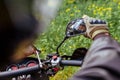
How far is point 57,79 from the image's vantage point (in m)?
3.42

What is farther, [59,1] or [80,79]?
[59,1]

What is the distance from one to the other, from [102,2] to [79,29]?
3.59 meters

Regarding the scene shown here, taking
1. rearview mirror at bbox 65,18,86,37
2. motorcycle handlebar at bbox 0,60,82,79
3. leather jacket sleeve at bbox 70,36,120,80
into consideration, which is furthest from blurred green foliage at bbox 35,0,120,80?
leather jacket sleeve at bbox 70,36,120,80

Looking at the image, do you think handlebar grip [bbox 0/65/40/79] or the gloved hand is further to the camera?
handlebar grip [bbox 0/65/40/79]

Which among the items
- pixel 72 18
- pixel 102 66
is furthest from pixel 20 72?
pixel 72 18

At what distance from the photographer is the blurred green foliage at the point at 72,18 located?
3909 mm

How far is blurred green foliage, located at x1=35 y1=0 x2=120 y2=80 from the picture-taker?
3909 mm

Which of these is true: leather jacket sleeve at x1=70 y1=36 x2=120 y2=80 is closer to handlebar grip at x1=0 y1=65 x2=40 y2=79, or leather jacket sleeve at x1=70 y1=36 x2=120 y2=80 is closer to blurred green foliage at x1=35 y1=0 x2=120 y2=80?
handlebar grip at x1=0 y1=65 x2=40 y2=79

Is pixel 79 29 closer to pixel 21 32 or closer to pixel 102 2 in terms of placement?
pixel 21 32

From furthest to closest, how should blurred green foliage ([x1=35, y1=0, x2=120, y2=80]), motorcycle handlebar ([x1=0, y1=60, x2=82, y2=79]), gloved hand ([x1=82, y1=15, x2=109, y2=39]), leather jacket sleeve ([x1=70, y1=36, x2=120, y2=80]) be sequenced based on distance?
blurred green foliage ([x1=35, y1=0, x2=120, y2=80]) < motorcycle handlebar ([x1=0, y1=60, x2=82, y2=79]) < gloved hand ([x1=82, y1=15, x2=109, y2=39]) < leather jacket sleeve ([x1=70, y1=36, x2=120, y2=80])

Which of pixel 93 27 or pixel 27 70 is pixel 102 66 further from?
pixel 27 70

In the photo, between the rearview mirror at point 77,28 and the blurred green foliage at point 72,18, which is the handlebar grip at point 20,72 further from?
the blurred green foliage at point 72,18

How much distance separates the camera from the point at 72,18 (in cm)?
485

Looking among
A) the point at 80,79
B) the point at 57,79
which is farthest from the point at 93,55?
the point at 57,79
